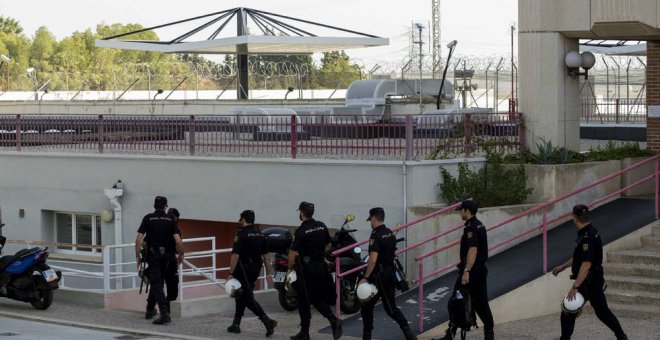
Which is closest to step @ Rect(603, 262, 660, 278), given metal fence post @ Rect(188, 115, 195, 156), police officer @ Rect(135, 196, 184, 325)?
police officer @ Rect(135, 196, 184, 325)

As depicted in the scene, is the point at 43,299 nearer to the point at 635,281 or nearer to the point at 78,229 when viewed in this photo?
the point at 78,229

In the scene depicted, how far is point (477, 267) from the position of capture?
12688 millimetres

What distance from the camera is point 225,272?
71.7ft

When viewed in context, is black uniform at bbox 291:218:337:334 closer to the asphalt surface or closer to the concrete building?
the asphalt surface

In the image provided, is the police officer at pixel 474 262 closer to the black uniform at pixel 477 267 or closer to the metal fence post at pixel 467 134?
the black uniform at pixel 477 267

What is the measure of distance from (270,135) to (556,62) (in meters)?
4.83

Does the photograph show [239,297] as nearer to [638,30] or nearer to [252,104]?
[638,30]

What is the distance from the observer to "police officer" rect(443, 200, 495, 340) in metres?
12.6

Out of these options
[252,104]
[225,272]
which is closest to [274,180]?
[225,272]

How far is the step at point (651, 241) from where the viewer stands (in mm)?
16203

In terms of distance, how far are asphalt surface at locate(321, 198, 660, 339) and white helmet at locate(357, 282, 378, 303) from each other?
1253mm

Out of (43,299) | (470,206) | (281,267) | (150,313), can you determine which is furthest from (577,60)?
(43,299)

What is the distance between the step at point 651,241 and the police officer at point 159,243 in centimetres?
619

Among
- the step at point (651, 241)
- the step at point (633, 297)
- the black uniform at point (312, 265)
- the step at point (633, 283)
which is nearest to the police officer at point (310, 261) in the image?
the black uniform at point (312, 265)
